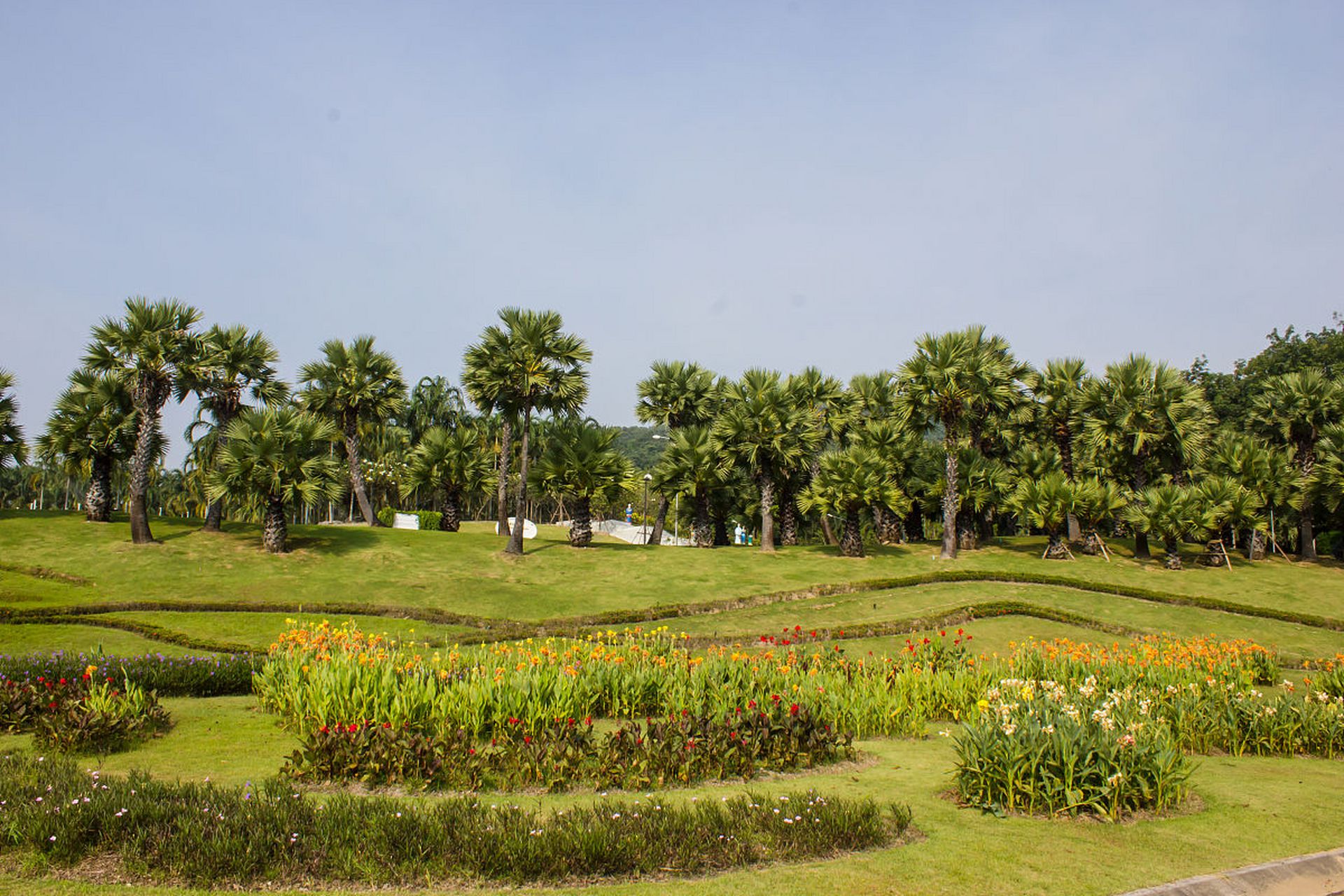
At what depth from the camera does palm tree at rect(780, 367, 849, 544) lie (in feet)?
158

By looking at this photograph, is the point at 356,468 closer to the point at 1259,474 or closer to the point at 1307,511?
→ the point at 1259,474

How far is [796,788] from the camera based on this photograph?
911 cm

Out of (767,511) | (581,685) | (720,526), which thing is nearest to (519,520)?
(767,511)

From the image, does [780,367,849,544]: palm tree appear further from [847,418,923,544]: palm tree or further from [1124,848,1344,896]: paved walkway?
[1124,848,1344,896]: paved walkway

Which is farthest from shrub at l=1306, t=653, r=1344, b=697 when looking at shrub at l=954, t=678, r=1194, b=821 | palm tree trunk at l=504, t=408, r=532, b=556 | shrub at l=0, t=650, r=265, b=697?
palm tree trunk at l=504, t=408, r=532, b=556

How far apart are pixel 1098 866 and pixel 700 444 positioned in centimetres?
3935

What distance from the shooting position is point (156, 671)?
45.7 ft

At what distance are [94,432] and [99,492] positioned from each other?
292cm

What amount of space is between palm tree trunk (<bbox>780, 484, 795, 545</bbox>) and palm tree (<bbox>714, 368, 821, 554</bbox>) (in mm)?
2693

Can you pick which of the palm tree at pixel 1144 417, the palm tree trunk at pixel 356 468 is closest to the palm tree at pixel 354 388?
the palm tree trunk at pixel 356 468

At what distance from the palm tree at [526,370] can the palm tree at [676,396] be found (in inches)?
399

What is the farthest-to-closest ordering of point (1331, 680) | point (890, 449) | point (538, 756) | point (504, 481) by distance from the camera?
point (890, 449)
point (504, 481)
point (1331, 680)
point (538, 756)

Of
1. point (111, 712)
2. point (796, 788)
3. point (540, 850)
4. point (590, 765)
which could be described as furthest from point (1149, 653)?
point (111, 712)

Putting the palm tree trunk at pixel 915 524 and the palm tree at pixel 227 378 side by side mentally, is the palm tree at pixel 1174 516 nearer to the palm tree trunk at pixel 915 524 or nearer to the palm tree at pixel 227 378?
the palm tree trunk at pixel 915 524
